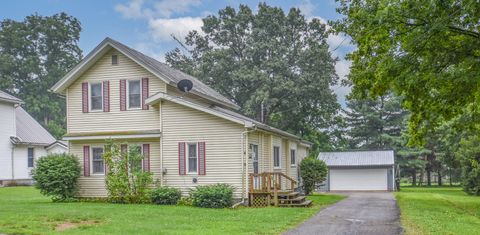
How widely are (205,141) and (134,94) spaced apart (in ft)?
13.1

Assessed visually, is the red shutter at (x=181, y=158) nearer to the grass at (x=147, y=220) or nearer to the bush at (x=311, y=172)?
the grass at (x=147, y=220)

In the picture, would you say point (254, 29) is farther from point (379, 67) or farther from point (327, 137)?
point (379, 67)

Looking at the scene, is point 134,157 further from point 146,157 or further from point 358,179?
point 358,179

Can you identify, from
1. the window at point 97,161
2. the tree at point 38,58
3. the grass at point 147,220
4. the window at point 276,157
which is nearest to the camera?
the grass at point 147,220

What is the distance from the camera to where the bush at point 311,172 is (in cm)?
2698

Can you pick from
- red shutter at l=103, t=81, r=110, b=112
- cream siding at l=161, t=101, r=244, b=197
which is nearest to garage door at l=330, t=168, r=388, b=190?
cream siding at l=161, t=101, r=244, b=197

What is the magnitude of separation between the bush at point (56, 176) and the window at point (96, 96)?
2.50 m

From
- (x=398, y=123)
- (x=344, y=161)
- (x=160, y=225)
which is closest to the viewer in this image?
(x=160, y=225)

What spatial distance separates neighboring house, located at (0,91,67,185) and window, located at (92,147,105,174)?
1280 cm

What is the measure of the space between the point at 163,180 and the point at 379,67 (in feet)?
32.6

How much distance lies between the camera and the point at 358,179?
38.4 metres

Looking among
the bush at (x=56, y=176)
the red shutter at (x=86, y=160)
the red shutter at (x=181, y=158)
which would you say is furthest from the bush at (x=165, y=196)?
the bush at (x=56, y=176)

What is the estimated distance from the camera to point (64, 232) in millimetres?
10852

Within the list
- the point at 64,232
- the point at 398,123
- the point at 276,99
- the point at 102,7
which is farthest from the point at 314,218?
the point at 398,123
